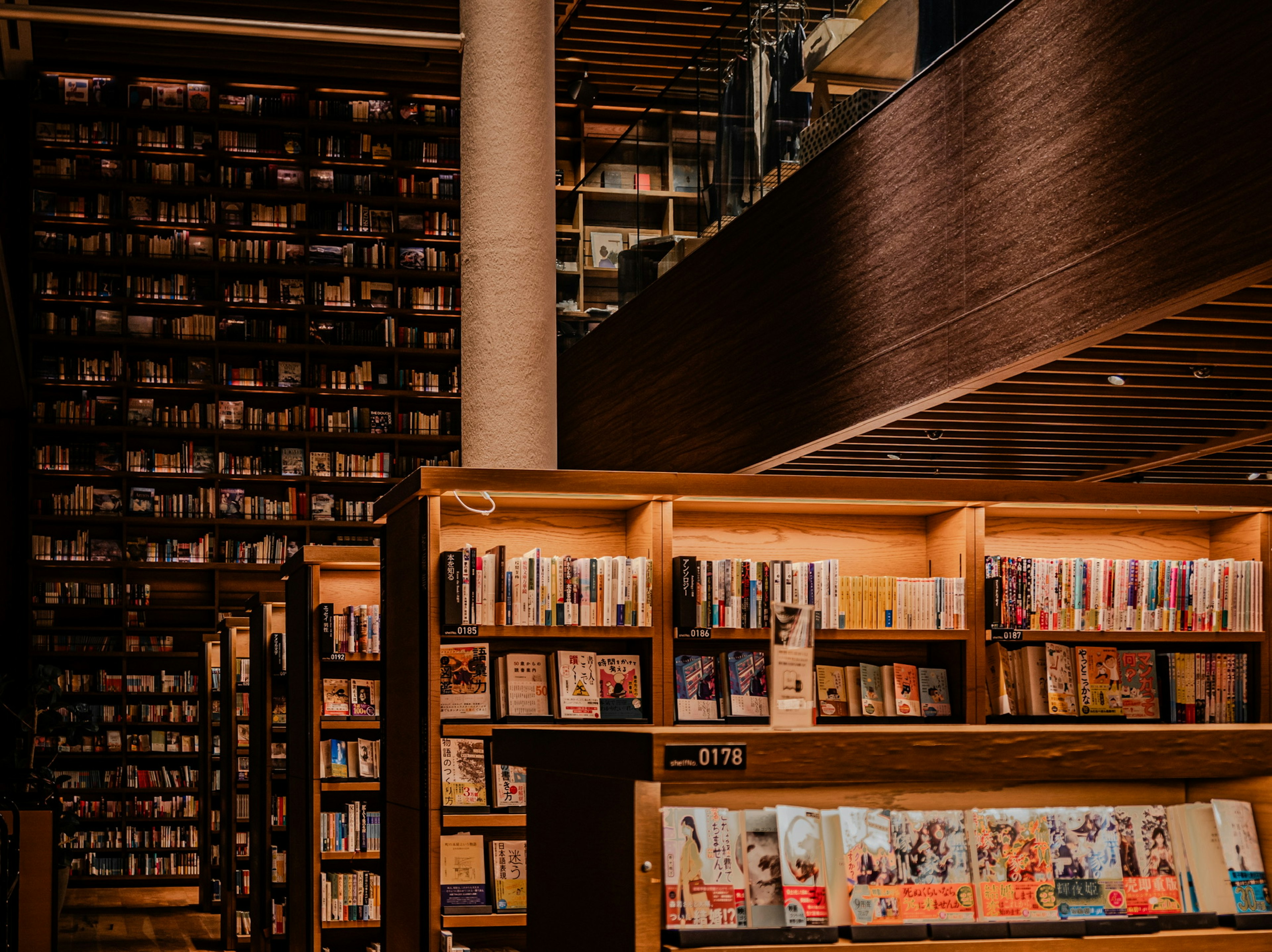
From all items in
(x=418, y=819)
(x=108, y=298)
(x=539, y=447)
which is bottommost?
(x=418, y=819)

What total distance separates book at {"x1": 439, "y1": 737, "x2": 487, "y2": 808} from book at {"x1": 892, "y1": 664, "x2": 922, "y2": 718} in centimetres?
140

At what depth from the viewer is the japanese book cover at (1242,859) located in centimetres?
252

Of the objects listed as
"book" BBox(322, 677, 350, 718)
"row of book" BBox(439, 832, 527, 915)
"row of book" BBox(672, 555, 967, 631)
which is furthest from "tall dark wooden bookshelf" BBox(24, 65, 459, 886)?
"row of book" BBox(672, 555, 967, 631)

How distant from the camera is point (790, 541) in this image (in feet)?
15.9

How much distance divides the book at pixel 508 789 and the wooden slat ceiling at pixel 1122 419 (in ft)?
6.09

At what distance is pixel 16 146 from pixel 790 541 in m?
9.08

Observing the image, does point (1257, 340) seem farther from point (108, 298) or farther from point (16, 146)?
point (16, 146)

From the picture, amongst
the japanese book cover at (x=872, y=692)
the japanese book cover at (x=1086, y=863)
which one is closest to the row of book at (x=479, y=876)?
the japanese book cover at (x=872, y=692)

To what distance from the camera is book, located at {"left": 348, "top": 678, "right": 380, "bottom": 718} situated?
586cm

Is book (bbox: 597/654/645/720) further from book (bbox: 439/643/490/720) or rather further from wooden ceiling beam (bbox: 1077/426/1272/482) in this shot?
wooden ceiling beam (bbox: 1077/426/1272/482)

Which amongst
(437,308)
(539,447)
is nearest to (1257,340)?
(539,447)

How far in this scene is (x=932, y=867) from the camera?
2.44 metres

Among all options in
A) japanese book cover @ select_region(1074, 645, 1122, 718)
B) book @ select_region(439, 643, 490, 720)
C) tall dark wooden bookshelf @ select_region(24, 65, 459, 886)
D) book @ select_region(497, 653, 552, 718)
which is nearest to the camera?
book @ select_region(439, 643, 490, 720)

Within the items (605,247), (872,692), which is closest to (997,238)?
(872,692)
